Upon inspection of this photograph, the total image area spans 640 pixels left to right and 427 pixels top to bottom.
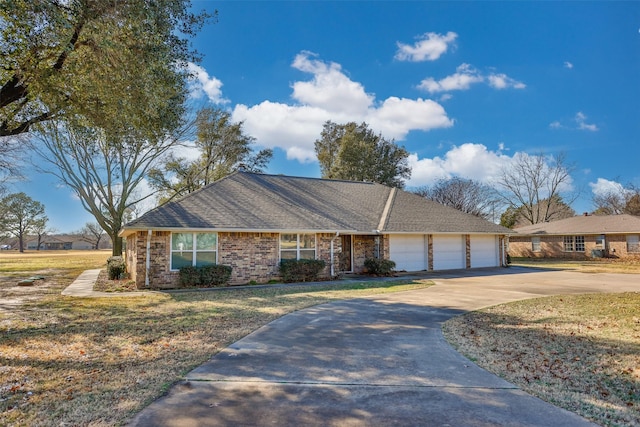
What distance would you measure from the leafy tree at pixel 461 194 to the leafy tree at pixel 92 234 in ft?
279

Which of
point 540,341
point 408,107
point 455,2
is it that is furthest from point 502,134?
point 540,341

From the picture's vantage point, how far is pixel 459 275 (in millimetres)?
19109

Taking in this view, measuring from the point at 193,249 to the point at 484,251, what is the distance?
17206mm

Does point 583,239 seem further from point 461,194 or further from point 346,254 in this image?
point 346,254

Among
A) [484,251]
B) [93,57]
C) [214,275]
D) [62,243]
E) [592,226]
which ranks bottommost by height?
[214,275]

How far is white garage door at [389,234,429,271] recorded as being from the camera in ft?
66.9

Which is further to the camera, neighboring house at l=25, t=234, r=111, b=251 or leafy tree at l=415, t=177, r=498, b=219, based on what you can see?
neighboring house at l=25, t=234, r=111, b=251

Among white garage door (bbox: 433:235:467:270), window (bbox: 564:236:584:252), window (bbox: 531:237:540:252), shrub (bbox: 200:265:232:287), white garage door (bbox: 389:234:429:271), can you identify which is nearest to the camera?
shrub (bbox: 200:265:232:287)

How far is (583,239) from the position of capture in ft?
105

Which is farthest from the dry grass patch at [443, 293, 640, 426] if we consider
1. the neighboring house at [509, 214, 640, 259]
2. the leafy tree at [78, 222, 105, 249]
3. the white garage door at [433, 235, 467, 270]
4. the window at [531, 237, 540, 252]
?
the leafy tree at [78, 222, 105, 249]

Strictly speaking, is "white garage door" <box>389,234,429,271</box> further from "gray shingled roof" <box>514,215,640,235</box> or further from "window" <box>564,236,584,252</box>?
"window" <box>564,236,584,252</box>

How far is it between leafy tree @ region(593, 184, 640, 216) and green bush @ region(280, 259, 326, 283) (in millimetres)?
45352

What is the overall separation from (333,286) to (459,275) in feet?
24.9

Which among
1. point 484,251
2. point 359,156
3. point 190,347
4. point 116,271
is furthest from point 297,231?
point 359,156
